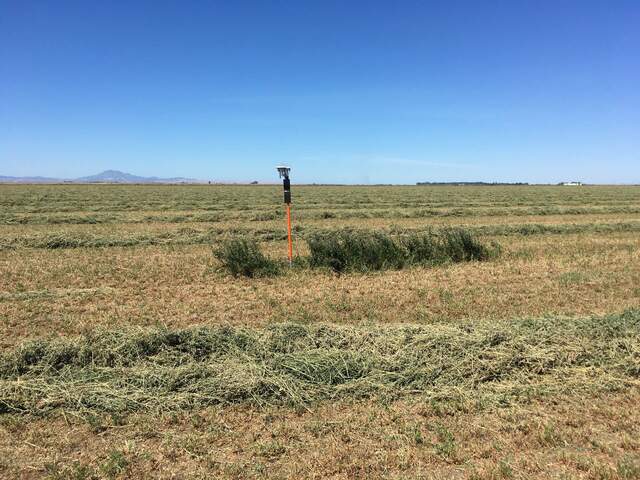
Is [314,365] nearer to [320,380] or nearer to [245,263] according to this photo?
[320,380]

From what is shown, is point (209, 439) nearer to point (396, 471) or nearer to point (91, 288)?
point (396, 471)

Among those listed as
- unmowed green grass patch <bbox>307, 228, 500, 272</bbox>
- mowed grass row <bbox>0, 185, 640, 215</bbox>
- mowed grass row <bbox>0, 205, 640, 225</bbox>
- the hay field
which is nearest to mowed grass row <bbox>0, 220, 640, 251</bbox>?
mowed grass row <bbox>0, 205, 640, 225</bbox>

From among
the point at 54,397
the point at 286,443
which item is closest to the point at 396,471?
the point at 286,443

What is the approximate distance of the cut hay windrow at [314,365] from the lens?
472 centimetres

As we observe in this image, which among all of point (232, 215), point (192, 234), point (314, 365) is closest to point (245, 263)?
point (314, 365)

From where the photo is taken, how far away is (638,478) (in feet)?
11.3

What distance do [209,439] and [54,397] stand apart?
189cm

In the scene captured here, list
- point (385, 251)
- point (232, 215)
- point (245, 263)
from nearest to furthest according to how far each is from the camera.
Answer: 1. point (245, 263)
2. point (385, 251)
3. point (232, 215)

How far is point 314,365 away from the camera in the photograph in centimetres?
523

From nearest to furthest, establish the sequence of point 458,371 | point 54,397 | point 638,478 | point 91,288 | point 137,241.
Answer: point 638,478, point 54,397, point 458,371, point 91,288, point 137,241

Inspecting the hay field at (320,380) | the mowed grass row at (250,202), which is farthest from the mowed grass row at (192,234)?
the mowed grass row at (250,202)

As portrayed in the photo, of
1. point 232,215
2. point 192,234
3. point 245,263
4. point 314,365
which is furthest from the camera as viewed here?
point 232,215

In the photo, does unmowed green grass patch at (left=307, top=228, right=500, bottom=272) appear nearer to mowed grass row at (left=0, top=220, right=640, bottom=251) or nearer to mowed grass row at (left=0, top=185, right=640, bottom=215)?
mowed grass row at (left=0, top=220, right=640, bottom=251)

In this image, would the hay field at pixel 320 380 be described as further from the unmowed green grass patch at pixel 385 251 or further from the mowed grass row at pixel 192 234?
the mowed grass row at pixel 192 234
